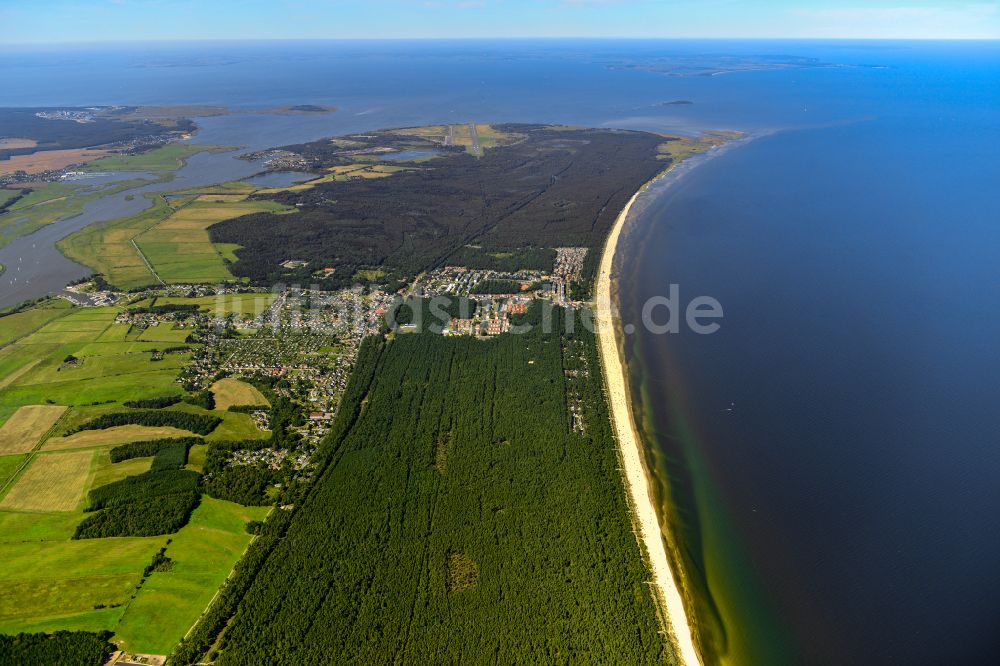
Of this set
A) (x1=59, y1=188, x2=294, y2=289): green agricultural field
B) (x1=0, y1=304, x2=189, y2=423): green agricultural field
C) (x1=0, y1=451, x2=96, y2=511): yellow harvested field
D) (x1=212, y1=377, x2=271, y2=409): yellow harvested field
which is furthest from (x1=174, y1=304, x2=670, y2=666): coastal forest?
(x1=59, y1=188, x2=294, y2=289): green agricultural field

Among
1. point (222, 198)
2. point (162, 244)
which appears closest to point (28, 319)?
point (162, 244)

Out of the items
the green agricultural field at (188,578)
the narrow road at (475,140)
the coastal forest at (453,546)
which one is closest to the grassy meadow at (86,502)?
the green agricultural field at (188,578)

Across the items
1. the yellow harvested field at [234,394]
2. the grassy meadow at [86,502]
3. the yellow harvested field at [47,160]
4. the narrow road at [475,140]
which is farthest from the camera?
the narrow road at [475,140]

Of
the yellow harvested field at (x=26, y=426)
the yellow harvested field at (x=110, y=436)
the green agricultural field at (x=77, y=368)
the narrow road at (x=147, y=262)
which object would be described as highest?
the narrow road at (x=147, y=262)

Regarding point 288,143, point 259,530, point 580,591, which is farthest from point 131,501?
point 288,143

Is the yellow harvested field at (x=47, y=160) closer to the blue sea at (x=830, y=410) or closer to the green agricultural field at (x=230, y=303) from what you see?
the blue sea at (x=830, y=410)

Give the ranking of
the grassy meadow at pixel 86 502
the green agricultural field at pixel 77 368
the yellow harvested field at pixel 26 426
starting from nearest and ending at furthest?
the grassy meadow at pixel 86 502, the yellow harvested field at pixel 26 426, the green agricultural field at pixel 77 368

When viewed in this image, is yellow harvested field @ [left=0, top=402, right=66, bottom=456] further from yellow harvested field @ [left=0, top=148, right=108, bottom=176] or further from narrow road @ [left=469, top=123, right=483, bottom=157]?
yellow harvested field @ [left=0, top=148, right=108, bottom=176]
